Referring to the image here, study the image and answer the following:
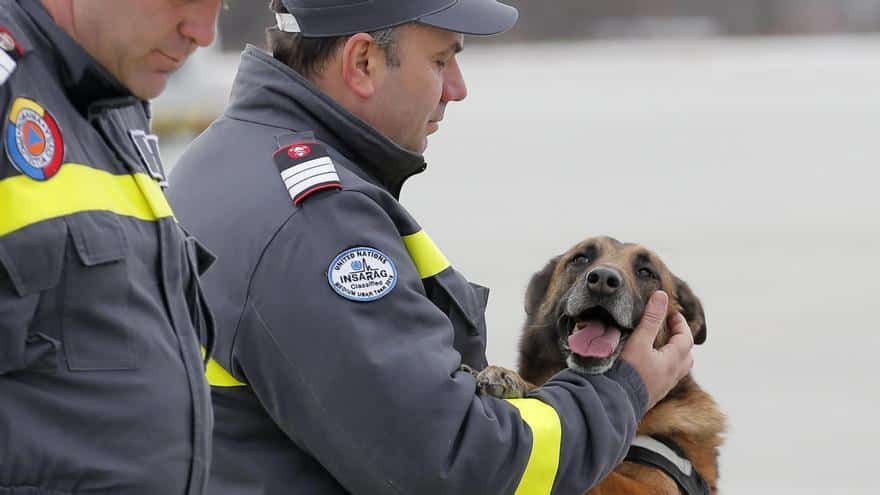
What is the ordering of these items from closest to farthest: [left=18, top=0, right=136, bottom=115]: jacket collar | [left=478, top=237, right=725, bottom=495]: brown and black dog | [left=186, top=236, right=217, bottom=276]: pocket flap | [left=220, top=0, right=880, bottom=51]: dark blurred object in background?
1. [left=18, top=0, right=136, bottom=115]: jacket collar
2. [left=186, top=236, right=217, bottom=276]: pocket flap
3. [left=478, top=237, right=725, bottom=495]: brown and black dog
4. [left=220, top=0, right=880, bottom=51]: dark blurred object in background

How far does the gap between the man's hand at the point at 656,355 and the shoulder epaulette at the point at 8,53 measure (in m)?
1.27

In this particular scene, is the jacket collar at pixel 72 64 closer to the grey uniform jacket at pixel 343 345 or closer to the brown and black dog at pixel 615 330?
the grey uniform jacket at pixel 343 345

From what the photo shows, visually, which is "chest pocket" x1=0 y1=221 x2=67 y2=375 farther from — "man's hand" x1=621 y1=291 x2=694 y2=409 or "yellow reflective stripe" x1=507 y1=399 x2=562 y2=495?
"man's hand" x1=621 y1=291 x2=694 y2=409

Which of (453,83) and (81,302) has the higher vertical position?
(453,83)

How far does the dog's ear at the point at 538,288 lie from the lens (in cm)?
369

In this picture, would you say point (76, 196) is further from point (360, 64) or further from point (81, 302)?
point (360, 64)

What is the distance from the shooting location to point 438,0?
2.41m

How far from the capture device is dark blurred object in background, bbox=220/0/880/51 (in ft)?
73.9

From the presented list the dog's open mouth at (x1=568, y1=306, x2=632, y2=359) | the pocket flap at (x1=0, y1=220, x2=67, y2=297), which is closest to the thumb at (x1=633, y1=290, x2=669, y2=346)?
the dog's open mouth at (x1=568, y1=306, x2=632, y2=359)

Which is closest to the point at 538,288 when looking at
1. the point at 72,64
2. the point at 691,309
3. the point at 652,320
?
the point at 691,309

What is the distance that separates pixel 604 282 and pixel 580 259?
406mm

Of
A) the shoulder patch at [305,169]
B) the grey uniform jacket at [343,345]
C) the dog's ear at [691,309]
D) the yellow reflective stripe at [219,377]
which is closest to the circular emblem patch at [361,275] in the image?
the grey uniform jacket at [343,345]

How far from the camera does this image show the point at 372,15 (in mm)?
2365

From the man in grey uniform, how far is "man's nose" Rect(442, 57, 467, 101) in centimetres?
4
